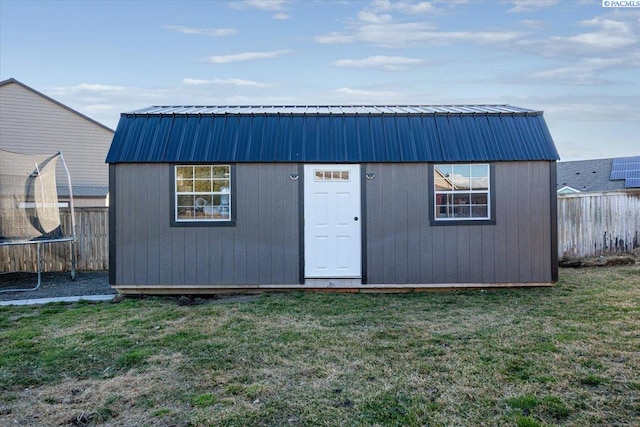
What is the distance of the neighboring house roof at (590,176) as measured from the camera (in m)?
23.3

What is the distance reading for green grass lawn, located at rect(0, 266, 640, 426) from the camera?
334 centimetres

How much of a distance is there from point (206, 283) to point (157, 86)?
9680 mm

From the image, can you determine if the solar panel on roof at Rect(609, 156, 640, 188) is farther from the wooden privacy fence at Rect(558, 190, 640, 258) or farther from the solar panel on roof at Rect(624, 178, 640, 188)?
→ the wooden privacy fence at Rect(558, 190, 640, 258)

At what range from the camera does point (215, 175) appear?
26.9 ft

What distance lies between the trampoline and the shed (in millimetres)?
2380

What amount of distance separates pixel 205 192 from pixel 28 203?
159 inches

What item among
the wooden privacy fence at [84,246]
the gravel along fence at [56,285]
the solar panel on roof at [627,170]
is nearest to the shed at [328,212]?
the gravel along fence at [56,285]

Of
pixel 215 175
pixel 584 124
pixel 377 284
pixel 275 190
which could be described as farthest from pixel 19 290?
pixel 584 124

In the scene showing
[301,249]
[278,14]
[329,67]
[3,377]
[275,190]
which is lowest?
[3,377]

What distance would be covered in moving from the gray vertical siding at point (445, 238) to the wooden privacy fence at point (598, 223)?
12.2ft

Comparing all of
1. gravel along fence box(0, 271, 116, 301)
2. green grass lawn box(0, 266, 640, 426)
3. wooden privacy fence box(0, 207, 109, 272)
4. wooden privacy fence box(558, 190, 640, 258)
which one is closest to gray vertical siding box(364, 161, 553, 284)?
green grass lawn box(0, 266, 640, 426)

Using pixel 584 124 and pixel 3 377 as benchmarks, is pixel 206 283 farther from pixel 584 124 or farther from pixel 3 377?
pixel 584 124

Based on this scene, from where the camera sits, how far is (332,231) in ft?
27.1

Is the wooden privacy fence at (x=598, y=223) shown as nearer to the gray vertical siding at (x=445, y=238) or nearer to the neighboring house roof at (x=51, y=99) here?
the gray vertical siding at (x=445, y=238)
